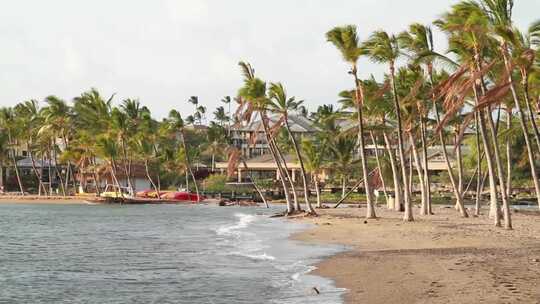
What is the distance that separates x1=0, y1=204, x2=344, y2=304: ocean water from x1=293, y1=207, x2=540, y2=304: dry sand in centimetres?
92

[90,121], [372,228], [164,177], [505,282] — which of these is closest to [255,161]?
[164,177]

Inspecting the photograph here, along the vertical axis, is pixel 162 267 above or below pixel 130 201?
below

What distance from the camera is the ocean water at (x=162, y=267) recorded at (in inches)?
613

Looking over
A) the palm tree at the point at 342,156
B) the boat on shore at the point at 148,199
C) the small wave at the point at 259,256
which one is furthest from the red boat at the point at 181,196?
the small wave at the point at 259,256

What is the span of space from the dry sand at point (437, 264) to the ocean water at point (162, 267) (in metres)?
0.92

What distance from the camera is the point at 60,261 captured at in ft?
76.2

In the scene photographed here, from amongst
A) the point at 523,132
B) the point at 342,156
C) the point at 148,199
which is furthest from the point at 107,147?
the point at 523,132

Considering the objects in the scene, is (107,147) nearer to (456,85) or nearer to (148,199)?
(148,199)

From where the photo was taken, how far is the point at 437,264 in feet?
56.6

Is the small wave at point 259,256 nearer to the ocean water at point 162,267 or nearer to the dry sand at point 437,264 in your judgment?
the ocean water at point 162,267

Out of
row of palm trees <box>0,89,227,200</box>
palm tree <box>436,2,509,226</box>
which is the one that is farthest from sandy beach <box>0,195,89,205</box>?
palm tree <box>436,2,509,226</box>

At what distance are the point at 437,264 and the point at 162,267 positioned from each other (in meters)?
7.90

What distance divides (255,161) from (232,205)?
22011mm

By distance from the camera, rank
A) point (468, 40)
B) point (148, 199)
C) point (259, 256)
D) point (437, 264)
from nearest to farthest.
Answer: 1. point (437, 264)
2. point (259, 256)
3. point (468, 40)
4. point (148, 199)
